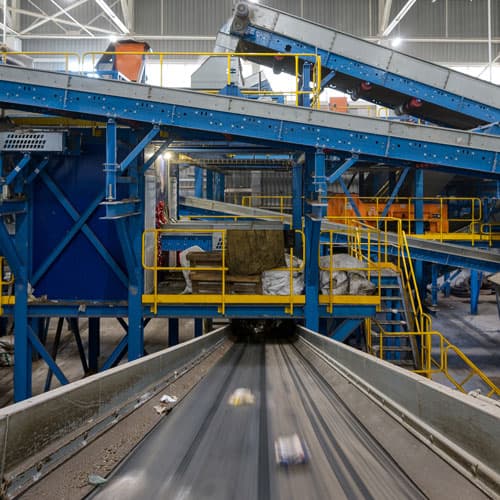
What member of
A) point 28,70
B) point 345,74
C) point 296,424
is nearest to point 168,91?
point 28,70

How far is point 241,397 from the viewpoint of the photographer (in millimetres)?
4109

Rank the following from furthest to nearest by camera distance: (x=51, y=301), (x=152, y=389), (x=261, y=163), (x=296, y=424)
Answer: (x=261, y=163), (x=51, y=301), (x=152, y=389), (x=296, y=424)

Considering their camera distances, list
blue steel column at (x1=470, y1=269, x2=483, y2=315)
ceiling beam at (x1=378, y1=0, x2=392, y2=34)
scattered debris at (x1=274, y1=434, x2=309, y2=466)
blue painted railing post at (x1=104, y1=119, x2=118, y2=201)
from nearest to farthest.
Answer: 1. scattered debris at (x1=274, y1=434, x2=309, y2=466)
2. blue painted railing post at (x1=104, y1=119, x2=118, y2=201)
3. blue steel column at (x1=470, y1=269, x2=483, y2=315)
4. ceiling beam at (x1=378, y1=0, x2=392, y2=34)

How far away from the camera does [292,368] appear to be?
5.38 metres

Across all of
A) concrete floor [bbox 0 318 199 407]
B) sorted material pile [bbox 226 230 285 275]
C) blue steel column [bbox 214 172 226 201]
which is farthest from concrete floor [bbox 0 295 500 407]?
sorted material pile [bbox 226 230 285 275]

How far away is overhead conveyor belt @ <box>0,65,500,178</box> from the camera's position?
6.04m

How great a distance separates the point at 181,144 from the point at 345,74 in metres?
4.10

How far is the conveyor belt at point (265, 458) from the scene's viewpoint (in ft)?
7.43

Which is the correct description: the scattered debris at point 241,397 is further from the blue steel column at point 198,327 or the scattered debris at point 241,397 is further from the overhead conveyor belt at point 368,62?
the overhead conveyor belt at point 368,62

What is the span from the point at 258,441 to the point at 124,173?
18.3ft

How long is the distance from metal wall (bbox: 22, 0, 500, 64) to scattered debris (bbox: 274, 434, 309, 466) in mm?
23623

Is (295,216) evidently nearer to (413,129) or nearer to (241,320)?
(241,320)

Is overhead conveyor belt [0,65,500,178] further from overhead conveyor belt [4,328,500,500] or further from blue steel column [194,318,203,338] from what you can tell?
blue steel column [194,318,203,338]

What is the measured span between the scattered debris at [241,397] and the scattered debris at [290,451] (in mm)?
931
